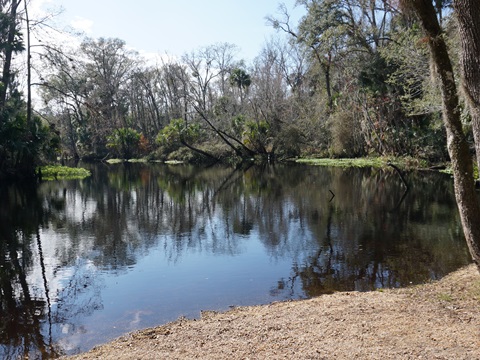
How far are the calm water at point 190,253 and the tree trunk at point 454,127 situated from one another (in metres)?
2.69

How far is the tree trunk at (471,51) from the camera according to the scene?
4.79 m

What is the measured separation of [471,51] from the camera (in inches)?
A: 190

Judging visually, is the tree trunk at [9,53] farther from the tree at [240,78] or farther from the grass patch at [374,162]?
the tree at [240,78]

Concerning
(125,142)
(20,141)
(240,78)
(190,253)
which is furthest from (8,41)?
(240,78)

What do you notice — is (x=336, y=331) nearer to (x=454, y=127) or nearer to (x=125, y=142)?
(x=454, y=127)

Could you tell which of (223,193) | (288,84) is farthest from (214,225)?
(288,84)

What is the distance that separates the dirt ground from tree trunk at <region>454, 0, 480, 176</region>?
1981mm

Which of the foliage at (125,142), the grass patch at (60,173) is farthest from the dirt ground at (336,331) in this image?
the foliage at (125,142)

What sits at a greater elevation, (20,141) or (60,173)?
(20,141)

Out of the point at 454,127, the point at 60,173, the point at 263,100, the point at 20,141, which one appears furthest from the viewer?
Answer: the point at 263,100

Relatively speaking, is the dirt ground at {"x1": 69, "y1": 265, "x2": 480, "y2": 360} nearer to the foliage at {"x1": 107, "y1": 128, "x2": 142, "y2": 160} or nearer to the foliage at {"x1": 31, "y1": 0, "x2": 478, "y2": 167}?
the foliage at {"x1": 31, "y1": 0, "x2": 478, "y2": 167}

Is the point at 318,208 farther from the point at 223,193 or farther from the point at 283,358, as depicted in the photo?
the point at 283,358

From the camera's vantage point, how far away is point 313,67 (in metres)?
40.2

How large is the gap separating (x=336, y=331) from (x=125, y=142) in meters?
52.6
